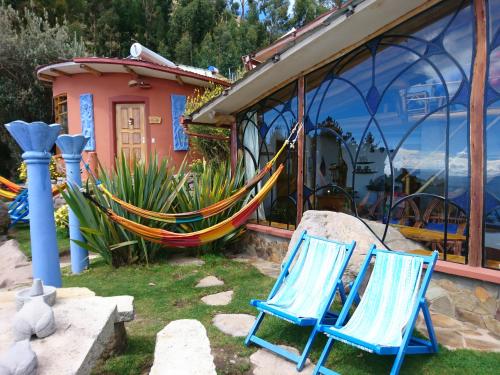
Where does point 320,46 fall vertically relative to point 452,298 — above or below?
above

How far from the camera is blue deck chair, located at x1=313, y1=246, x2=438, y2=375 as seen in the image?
2225 mm

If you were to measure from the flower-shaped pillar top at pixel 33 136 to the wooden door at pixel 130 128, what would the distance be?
6076 millimetres

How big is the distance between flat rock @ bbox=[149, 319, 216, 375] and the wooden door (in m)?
7.54

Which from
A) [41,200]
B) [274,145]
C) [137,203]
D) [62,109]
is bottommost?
[137,203]

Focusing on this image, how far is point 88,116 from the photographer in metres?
9.41

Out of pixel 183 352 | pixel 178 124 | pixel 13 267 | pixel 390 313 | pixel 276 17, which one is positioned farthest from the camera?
pixel 276 17

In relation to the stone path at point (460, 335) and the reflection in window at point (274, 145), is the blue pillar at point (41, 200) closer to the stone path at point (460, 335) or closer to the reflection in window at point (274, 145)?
the reflection in window at point (274, 145)

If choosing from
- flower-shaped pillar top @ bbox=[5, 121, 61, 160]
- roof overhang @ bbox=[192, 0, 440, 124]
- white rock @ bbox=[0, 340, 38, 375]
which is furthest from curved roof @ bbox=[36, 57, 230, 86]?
white rock @ bbox=[0, 340, 38, 375]

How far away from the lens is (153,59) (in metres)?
10.1

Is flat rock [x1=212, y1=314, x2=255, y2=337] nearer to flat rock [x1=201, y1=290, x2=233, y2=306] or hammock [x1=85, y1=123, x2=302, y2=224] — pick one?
flat rock [x1=201, y1=290, x2=233, y2=306]

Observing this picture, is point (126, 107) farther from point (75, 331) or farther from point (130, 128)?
point (75, 331)

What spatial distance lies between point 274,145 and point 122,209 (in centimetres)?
230

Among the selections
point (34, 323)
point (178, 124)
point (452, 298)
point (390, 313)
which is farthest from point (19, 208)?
point (452, 298)

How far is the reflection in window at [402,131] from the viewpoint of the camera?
136 inches
